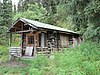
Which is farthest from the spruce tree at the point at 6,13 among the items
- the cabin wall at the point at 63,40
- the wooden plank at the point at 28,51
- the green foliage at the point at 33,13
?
the wooden plank at the point at 28,51

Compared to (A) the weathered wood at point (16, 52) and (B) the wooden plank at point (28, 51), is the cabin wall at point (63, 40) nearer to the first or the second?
(B) the wooden plank at point (28, 51)

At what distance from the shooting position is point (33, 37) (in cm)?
1750

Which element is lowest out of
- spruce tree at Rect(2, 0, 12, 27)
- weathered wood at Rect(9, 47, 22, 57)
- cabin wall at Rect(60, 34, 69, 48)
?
weathered wood at Rect(9, 47, 22, 57)

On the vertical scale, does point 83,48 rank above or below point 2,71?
above

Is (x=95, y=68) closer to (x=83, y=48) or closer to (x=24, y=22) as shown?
(x=83, y=48)

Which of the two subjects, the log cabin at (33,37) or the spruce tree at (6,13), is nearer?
the log cabin at (33,37)

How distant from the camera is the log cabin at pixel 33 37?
52.4 ft

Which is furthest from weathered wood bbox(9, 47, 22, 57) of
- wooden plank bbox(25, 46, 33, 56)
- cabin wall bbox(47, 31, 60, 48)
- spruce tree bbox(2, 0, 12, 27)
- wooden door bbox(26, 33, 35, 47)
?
spruce tree bbox(2, 0, 12, 27)

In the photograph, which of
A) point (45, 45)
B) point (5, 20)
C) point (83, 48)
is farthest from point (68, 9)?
point (5, 20)

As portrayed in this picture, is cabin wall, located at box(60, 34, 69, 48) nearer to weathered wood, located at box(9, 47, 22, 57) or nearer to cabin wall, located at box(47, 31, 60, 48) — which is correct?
cabin wall, located at box(47, 31, 60, 48)

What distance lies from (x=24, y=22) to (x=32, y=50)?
103 inches

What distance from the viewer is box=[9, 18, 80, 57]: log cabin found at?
1598 cm

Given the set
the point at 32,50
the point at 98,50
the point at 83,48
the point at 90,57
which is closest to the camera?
the point at 90,57

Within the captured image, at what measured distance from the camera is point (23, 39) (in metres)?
18.2
